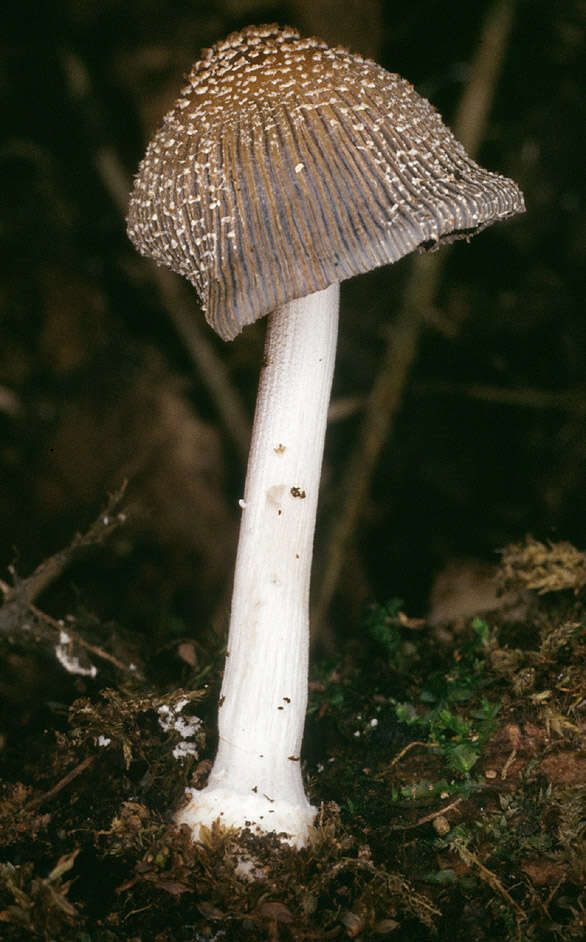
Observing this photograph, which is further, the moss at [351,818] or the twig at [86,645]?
the twig at [86,645]

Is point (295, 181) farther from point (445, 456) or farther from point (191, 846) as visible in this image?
point (445, 456)

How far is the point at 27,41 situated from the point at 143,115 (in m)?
0.75

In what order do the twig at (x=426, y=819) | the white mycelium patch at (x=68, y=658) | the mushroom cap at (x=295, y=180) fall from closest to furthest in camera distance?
the mushroom cap at (x=295, y=180) → the twig at (x=426, y=819) → the white mycelium patch at (x=68, y=658)

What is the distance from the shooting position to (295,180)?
2000mm

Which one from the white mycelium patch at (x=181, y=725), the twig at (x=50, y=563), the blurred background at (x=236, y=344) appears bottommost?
the white mycelium patch at (x=181, y=725)

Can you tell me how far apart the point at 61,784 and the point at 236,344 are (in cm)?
321

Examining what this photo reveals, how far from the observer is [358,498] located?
4832 millimetres

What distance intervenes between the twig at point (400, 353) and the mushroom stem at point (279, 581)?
7.61ft

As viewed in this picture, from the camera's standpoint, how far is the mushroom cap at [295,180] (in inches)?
76.8

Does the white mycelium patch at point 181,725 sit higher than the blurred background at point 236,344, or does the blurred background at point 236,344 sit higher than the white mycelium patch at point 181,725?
the blurred background at point 236,344

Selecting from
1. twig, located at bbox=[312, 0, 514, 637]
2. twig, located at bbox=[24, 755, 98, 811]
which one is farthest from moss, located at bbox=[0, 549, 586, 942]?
twig, located at bbox=[312, 0, 514, 637]

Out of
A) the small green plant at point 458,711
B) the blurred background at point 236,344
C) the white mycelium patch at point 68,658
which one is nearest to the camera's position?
the small green plant at point 458,711

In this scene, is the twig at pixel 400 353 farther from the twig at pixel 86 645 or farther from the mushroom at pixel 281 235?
the mushroom at pixel 281 235

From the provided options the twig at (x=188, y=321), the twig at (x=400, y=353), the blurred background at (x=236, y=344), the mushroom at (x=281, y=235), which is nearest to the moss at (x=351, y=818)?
the mushroom at (x=281, y=235)
